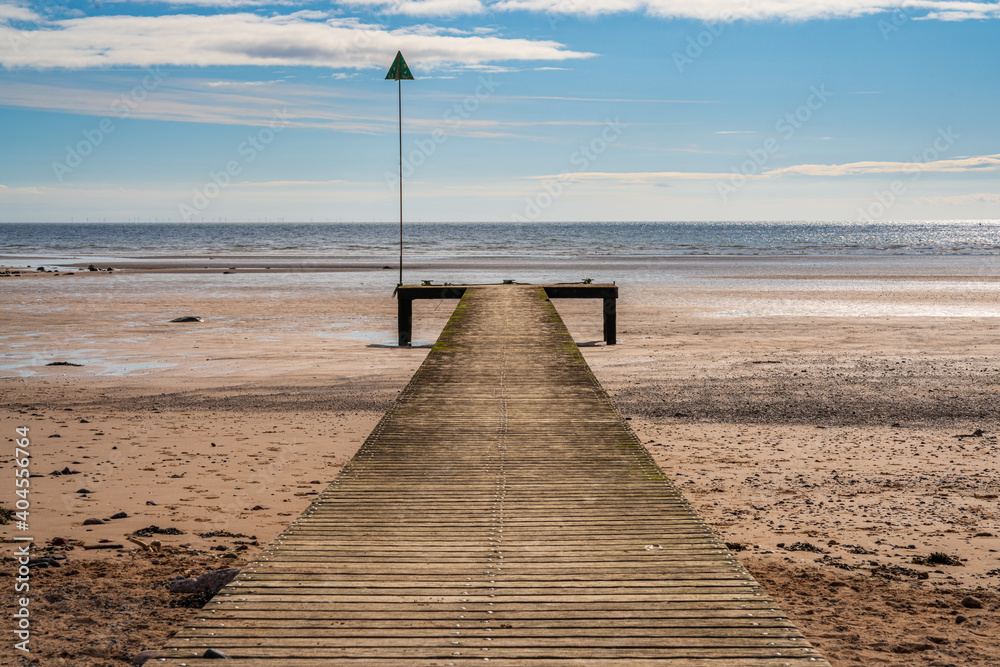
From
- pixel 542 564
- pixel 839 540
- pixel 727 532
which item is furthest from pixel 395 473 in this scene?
pixel 839 540

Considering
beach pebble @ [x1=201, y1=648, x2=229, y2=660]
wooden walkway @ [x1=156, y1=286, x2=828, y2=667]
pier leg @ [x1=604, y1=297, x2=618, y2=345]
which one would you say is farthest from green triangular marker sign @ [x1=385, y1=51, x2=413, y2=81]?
beach pebble @ [x1=201, y1=648, x2=229, y2=660]

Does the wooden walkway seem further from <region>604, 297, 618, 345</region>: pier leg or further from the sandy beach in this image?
<region>604, 297, 618, 345</region>: pier leg

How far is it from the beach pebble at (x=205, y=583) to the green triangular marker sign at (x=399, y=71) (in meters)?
14.2

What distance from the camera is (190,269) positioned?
4922 cm

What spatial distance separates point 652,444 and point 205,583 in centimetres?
600

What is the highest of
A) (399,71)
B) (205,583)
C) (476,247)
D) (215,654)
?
(399,71)

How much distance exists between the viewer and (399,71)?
1831 centimetres

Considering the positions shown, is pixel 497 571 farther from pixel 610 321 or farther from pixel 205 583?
pixel 610 321

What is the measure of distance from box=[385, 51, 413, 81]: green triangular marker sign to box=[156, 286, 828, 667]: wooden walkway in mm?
11970

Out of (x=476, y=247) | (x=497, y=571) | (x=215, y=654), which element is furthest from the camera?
(x=476, y=247)

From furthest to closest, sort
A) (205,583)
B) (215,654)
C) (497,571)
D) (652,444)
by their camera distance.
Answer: (652,444) → (205,583) → (497,571) → (215,654)

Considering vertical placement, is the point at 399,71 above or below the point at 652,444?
above

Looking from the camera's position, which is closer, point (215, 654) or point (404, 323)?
point (215, 654)

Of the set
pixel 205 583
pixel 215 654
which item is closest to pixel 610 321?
pixel 205 583
